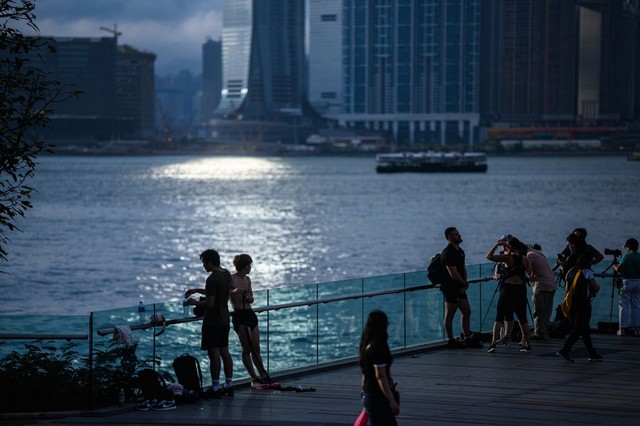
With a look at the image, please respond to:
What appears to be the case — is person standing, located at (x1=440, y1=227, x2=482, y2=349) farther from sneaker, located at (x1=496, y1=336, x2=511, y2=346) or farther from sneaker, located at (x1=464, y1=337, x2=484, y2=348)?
sneaker, located at (x1=496, y1=336, x2=511, y2=346)

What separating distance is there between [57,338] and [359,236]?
8542 centimetres

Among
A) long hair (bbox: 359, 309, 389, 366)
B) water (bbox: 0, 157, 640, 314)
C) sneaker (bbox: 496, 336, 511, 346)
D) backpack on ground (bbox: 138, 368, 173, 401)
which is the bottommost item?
water (bbox: 0, 157, 640, 314)

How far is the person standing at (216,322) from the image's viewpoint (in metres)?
16.2

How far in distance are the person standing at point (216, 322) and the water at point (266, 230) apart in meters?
41.8

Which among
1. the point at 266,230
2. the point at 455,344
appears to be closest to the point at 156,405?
the point at 455,344

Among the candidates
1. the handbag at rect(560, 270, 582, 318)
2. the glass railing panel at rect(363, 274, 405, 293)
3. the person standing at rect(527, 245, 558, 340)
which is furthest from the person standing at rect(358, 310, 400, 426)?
the person standing at rect(527, 245, 558, 340)

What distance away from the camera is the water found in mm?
70688

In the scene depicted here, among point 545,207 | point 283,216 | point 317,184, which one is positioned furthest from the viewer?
point 317,184

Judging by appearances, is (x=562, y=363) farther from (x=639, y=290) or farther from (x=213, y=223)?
(x=213, y=223)

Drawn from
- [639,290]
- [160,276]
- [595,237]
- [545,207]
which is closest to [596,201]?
[545,207]

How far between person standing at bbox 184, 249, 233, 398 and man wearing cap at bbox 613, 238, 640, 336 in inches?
319

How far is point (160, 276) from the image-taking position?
73.4 meters

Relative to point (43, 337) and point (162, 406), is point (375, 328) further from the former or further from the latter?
point (43, 337)

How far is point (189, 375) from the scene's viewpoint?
16.2m
